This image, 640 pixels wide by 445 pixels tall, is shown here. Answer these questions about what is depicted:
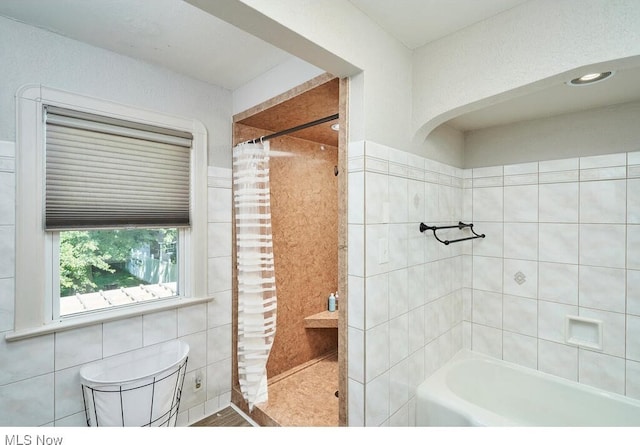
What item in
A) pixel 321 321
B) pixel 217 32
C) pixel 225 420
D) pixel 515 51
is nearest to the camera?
pixel 515 51

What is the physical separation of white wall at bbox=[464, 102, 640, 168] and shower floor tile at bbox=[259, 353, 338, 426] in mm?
2025

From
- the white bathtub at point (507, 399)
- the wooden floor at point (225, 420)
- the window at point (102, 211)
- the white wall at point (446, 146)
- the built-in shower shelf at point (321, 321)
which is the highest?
the white wall at point (446, 146)

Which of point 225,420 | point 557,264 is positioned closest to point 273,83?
point 557,264

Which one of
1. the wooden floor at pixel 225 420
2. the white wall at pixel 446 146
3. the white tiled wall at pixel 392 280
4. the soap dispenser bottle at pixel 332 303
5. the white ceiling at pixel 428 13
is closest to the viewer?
the white ceiling at pixel 428 13

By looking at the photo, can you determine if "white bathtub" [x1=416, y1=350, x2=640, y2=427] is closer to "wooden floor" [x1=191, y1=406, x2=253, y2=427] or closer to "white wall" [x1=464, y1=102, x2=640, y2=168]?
"wooden floor" [x1=191, y1=406, x2=253, y2=427]

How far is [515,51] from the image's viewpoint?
52.1 inches

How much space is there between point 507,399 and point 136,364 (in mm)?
2361

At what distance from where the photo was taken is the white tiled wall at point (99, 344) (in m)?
1.45

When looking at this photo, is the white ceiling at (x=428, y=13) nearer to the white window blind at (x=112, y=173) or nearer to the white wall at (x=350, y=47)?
the white wall at (x=350, y=47)

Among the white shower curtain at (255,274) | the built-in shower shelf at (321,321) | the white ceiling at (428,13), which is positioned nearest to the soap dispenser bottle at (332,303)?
the built-in shower shelf at (321,321)

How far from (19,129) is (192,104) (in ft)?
2.96

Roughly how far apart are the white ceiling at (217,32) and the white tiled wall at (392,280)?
0.59 m

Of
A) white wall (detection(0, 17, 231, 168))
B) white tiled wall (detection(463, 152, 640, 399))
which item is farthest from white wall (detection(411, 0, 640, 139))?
white wall (detection(0, 17, 231, 168))

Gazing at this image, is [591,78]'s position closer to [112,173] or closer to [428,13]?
[428,13]
